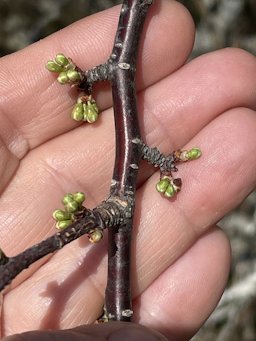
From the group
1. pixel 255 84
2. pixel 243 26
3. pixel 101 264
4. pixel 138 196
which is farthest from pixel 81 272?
pixel 243 26

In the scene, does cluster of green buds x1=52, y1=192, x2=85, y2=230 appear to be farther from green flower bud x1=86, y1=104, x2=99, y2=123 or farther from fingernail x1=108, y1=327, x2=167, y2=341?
green flower bud x1=86, y1=104, x2=99, y2=123

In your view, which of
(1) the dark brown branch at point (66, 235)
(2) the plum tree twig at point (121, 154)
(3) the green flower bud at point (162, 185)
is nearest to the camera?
(1) the dark brown branch at point (66, 235)

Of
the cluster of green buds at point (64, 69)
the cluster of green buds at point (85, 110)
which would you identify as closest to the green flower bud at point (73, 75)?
the cluster of green buds at point (64, 69)

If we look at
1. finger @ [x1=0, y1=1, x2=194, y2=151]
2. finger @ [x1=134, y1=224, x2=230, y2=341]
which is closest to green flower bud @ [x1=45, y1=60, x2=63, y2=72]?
finger @ [x1=0, y1=1, x2=194, y2=151]

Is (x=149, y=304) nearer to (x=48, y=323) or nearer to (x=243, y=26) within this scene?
(x=48, y=323)

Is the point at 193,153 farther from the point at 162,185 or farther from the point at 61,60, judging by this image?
the point at 61,60

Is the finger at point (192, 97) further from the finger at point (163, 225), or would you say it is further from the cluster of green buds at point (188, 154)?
the cluster of green buds at point (188, 154)
